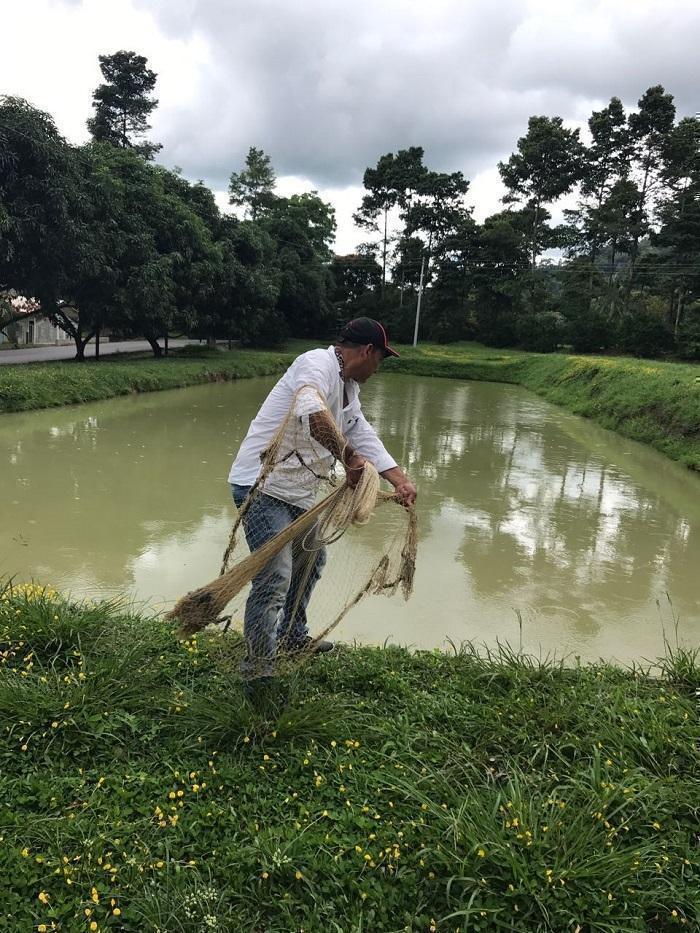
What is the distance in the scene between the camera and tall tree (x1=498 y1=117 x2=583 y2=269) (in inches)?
1334

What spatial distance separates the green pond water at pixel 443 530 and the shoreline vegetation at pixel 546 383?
2.07 feet

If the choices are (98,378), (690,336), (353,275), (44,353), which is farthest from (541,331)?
(98,378)

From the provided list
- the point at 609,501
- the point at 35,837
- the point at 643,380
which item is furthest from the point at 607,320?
the point at 35,837

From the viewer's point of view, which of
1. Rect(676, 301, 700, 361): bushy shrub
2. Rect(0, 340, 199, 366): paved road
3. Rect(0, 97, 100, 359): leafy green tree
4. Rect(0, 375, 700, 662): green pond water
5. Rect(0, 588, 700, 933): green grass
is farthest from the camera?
Rect(676, 301, 700, 361): bushy shrub

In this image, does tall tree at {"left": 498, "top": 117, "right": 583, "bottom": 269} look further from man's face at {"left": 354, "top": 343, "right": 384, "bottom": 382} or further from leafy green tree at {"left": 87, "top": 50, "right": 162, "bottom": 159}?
Result: man's face at {"left": 354, "top": 343, "right": 384, "bottom": 382}

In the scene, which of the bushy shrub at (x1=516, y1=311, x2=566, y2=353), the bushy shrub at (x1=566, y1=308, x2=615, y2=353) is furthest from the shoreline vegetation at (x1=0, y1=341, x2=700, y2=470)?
the bushy shrub at (x1=516, y1=311, x2=566, y2=353)

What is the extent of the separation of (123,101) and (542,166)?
850 inches

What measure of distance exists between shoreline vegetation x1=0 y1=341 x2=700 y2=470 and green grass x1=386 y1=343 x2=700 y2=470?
0.02 m

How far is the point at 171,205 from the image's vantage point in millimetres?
19141

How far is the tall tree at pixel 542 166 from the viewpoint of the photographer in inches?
1334

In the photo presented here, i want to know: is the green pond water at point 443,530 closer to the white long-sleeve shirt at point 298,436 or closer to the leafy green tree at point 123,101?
the white long-sleeve shirt at point 298,436

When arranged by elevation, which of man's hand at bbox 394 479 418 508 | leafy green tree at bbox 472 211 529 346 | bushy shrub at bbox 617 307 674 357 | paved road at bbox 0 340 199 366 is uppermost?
leafy green tree at bbox 472 211 529 346

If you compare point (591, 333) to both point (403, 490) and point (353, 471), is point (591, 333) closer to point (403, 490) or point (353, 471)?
point (403, 490)

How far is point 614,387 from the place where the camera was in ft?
53.0
